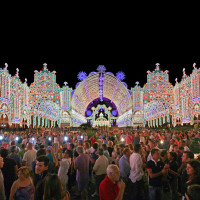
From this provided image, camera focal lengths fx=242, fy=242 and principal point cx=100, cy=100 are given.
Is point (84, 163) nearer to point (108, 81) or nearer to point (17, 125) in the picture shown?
point (17, 125)

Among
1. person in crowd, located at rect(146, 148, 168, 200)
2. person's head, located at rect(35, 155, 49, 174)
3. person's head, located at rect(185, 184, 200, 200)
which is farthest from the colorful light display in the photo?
person's head, located at rect(185, 184, 200, 200)

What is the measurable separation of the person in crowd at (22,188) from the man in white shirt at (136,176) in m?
2.98

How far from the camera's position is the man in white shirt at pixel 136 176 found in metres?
6.11

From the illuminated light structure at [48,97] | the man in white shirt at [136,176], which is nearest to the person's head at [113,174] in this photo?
the man in white shirt at [136,176]

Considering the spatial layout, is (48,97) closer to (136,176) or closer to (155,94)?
(155,94)

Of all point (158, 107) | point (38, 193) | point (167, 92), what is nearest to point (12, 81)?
point (167, 92)

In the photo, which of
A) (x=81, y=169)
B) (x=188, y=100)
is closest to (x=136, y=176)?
(x=81, y=169)

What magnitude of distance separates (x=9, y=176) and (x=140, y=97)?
38.6 m

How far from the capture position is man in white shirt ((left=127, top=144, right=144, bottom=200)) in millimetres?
6113

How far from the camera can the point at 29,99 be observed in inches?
1592

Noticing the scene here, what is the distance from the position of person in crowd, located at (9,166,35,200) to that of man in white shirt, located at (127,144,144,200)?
2.98 metres

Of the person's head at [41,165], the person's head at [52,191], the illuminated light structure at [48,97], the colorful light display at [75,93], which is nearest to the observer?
the person's head at [52,191]

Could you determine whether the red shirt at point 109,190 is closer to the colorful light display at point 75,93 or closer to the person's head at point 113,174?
the person's head at point 113,174

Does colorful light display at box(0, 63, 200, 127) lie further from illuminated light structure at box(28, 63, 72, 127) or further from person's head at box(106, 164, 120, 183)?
person's head at box(106, 164, 120, 183)
